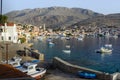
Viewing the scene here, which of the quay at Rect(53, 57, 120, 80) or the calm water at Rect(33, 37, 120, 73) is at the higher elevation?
the quay at Rect(53, 57, 120, 80)

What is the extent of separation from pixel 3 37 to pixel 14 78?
57169 mm

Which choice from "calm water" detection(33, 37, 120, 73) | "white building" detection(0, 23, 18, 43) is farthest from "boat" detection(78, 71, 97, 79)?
"white building" detection(0, 23, 18, 43)

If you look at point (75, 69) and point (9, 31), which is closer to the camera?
point (75, 69)

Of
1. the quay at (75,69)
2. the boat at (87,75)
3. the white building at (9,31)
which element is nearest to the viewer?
the quay at (75,69)

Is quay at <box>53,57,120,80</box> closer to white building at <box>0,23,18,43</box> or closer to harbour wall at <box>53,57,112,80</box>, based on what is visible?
harbour wall at <box>53,57,112,80</box>

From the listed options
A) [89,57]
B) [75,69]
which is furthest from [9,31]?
[75,69]

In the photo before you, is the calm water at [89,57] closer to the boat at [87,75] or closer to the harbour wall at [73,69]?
the harbour wall at [73,69]

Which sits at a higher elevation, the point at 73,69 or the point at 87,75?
the point at 73,69

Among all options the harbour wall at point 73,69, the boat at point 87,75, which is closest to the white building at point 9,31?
the harbour wall at point 73,69

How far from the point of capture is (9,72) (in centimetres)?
1071

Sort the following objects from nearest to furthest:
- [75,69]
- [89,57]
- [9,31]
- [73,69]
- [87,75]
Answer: [87,75]
[75,69]
[73,69]
[89,57]
[9,31]

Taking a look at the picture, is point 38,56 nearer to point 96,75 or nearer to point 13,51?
point 13,51

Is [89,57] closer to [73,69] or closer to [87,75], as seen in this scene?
[73,69]

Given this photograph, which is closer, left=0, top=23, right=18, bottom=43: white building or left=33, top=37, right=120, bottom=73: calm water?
left=33, top=37, right=120, bottom=73: calm water
